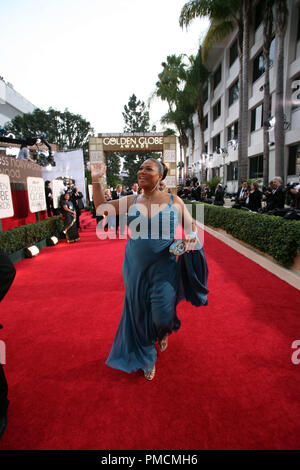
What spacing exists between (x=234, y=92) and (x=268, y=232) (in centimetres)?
2149

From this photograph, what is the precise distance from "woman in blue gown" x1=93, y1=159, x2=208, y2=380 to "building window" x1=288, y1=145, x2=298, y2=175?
1422cm

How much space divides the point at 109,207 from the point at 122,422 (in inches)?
72.4

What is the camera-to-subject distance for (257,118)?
17.8 meters

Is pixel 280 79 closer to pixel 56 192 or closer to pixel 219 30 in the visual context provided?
pixel 219 30

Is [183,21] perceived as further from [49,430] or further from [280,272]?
[49,430]

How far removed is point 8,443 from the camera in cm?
179

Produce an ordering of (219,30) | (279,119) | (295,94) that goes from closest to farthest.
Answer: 1. (279,119)
2. (295,94)
3. (219,30)

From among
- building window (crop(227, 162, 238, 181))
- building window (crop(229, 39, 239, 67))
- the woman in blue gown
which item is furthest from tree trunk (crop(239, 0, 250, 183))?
the woman in blue gown

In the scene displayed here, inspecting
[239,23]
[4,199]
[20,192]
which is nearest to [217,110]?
[239,23]

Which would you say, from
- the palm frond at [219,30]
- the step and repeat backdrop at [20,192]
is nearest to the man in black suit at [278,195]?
the step and repeat backdrop at [20,192]

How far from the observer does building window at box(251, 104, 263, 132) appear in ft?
56.8

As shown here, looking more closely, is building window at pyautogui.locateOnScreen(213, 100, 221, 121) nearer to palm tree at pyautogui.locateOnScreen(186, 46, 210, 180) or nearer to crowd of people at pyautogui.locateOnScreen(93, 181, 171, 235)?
palm tree at pyautogui.locateOnScreen(186, 46, 210, 180)

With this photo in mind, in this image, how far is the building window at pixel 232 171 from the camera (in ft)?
72.0
